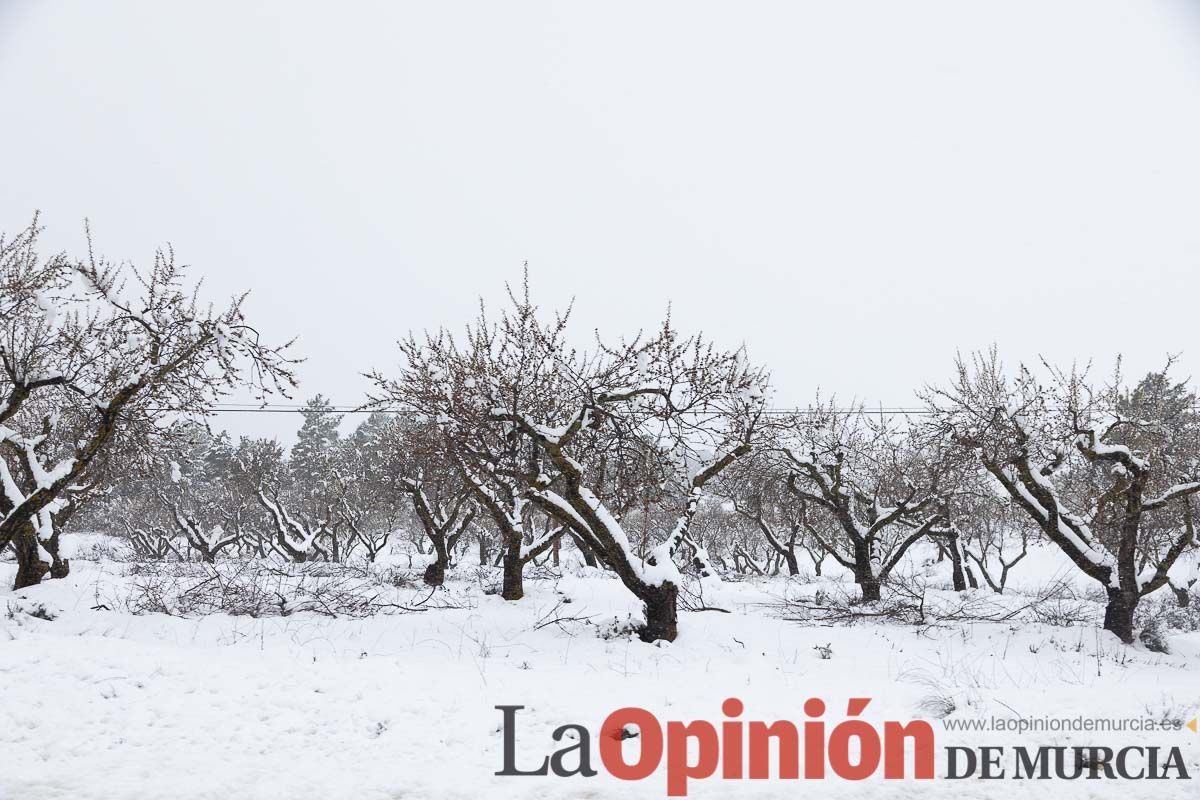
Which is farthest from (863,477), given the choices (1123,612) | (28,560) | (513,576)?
(28,560)

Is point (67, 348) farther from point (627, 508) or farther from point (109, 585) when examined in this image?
point (627, 508)

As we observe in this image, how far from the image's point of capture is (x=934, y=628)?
38.2 feet

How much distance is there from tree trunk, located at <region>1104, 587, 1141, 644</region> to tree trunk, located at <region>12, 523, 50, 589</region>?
20.7m

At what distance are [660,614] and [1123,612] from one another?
8723mm

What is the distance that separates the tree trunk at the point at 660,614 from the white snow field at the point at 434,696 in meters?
0.35

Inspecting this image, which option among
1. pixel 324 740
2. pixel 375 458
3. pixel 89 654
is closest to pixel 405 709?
pixel 324 740

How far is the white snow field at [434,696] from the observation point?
462cm

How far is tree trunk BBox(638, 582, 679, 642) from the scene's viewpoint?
30.8 ft

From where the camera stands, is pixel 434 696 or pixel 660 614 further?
pixel 660 614

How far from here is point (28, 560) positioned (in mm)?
12055

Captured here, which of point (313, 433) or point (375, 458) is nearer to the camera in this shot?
point (375, 458)

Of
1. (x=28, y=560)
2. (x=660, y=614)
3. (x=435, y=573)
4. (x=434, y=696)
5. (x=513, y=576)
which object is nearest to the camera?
(x=434, y=696)

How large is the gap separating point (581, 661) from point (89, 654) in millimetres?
5369

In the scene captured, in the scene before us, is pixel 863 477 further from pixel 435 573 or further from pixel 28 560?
pixel 28 560
